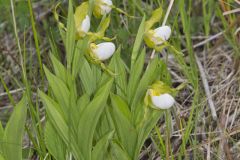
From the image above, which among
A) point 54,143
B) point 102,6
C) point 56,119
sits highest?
point 102,6

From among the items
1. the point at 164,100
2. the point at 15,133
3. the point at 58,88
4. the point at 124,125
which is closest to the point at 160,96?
the point at 164,100

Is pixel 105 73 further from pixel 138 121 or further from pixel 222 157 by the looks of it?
pixel 222 157

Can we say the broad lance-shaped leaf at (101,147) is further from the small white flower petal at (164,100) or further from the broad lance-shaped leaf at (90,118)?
the small white flower petal at (164,100)

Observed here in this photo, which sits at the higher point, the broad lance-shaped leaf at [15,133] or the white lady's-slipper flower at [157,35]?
the white lady's-slipper flower at [157,35]

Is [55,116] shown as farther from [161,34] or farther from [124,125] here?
[161,34]

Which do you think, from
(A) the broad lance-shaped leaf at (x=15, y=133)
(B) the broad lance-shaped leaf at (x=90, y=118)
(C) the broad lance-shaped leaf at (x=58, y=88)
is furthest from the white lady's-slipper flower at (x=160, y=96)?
(A) the broad lance-shaped leaf at (x=15, y=133)

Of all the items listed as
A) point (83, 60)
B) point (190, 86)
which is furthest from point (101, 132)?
point (190, 86)

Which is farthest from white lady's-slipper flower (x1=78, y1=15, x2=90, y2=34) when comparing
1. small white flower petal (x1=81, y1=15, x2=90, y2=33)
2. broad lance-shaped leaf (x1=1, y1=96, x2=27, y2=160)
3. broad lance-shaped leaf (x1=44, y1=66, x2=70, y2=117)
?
broad lance-shaped leaf (x1=1, y1=96, x2=27, y2=160)
